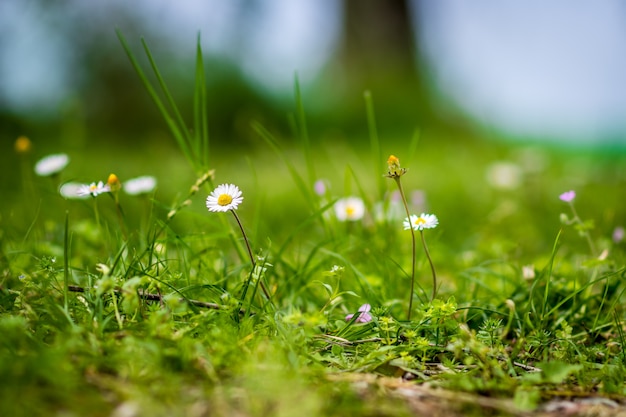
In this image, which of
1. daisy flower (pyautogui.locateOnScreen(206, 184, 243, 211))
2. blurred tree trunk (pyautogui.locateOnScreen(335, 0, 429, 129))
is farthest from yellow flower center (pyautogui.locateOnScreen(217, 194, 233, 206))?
blurred tree trunk (pyautogui.locateOnScreen(335, 0, 429, 129))

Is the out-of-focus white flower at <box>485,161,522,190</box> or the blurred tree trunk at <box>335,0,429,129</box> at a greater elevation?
the blurred tree trunk at <box>335,0,429,129</box>

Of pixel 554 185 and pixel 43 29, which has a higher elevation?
pixel 43 29

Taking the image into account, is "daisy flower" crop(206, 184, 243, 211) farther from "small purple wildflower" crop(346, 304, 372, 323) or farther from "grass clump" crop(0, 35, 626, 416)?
"small purple wildflower" crop(346, 304, 372, 323)

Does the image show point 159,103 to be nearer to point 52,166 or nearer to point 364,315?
point 52,166

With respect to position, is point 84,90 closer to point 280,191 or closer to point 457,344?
point 280,191

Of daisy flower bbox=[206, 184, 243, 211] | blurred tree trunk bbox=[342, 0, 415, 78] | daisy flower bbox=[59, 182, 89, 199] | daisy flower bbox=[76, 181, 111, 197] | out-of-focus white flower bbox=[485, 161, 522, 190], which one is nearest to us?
daisy flower bbox=[206, 184, 243, 211]

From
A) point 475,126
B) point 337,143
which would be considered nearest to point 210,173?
point 337,143

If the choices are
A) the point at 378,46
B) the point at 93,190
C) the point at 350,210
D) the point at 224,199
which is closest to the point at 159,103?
the point at 93,190
